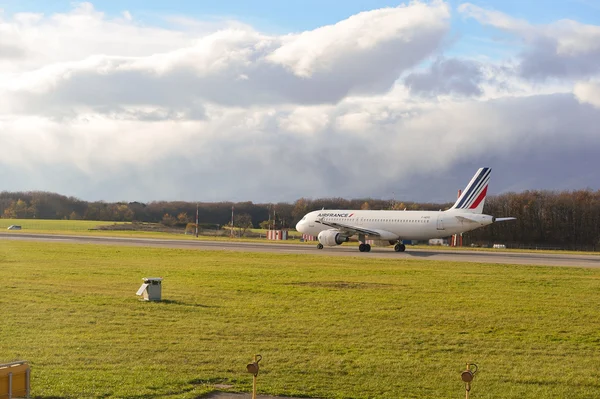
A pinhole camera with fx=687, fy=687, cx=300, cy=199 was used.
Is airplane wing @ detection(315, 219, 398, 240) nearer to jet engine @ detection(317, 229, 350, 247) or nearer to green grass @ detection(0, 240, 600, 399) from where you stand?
jet engine @ detection(317, 229, 350, 247)

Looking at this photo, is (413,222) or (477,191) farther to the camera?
(413,222)

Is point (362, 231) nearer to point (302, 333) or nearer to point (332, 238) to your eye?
point (332, 238)

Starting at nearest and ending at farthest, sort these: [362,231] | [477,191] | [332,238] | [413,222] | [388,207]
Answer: [477,191] → [413,222] → [362,231] → [332,238] → [388,207]

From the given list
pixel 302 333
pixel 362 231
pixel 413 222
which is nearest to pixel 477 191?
pixel 413 222

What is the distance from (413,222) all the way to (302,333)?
46.1 meters

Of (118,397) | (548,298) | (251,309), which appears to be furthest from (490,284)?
(118,397)

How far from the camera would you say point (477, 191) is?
208 ft

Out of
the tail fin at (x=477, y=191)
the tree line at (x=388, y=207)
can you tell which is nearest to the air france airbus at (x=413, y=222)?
the tail fin at (x=477, y=191)

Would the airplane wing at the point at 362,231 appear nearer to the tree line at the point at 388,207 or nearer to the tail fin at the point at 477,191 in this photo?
the tail fin at the point at 477,191

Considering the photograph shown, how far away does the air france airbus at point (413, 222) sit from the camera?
62750 mm

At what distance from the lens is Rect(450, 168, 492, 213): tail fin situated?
63062 millimetres

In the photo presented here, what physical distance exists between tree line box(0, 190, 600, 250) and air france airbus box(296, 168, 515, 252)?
139ft

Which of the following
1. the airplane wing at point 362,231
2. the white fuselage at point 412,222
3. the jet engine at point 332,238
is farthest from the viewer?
the jet engine at point 332,238

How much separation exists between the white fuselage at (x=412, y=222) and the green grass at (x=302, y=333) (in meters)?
24.6
